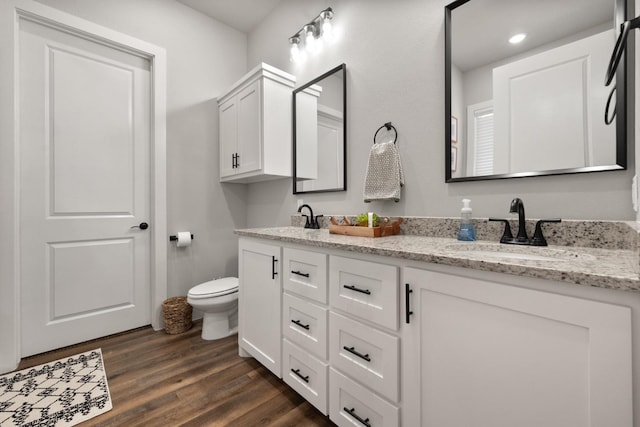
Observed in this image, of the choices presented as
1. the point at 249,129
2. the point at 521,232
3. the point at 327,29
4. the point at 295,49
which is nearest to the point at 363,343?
the point at 521,232

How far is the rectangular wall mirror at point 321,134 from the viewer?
1954 mm

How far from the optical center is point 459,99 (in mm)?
1403

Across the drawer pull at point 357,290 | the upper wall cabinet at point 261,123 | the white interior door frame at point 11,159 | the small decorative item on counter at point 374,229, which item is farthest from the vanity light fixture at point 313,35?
the drawer pull at point 357,290

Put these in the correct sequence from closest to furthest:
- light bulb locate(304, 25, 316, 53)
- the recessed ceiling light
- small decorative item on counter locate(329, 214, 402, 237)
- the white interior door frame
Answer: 1. the recessed ceiling light
2. small decorative item on counter locate(329, 214, 402, 237)
3. the white interior door frame
4. light bulb locate(304, 25, 316, 53)

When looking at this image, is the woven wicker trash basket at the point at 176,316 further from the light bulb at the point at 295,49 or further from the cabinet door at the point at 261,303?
the light bulb at the point at 295,49

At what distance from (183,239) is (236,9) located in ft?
7.02

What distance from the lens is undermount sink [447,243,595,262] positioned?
0.94m

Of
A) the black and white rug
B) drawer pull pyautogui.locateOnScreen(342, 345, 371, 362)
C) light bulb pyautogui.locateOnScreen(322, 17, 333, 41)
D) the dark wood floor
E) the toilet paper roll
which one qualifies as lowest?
the dark wood floor

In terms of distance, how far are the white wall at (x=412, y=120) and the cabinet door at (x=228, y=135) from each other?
66 centimetres

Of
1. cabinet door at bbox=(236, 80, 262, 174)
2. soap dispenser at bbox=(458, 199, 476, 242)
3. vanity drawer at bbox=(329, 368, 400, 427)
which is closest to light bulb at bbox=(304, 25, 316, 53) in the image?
cabinet door at bbox=(236, 80, 262, 174)

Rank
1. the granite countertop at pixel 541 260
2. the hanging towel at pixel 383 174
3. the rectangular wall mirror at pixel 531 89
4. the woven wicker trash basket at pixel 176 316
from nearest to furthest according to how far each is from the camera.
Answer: the granite countertop at pixel 541 260 < the rectangular wall mirror at pixel 531 89 < the hanging towel at pixel 383 174 < the woven wicker trash basket at pixel 176 316

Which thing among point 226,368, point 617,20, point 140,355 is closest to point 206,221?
point 140,355

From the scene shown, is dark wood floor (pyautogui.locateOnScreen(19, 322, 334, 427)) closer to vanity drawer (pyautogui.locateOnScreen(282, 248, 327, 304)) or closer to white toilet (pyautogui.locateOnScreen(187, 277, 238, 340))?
white toilet (pyautogui.locateOnScreen(187, 277, 238, 340))

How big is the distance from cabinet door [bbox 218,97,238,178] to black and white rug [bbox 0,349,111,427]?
1.68 metres
